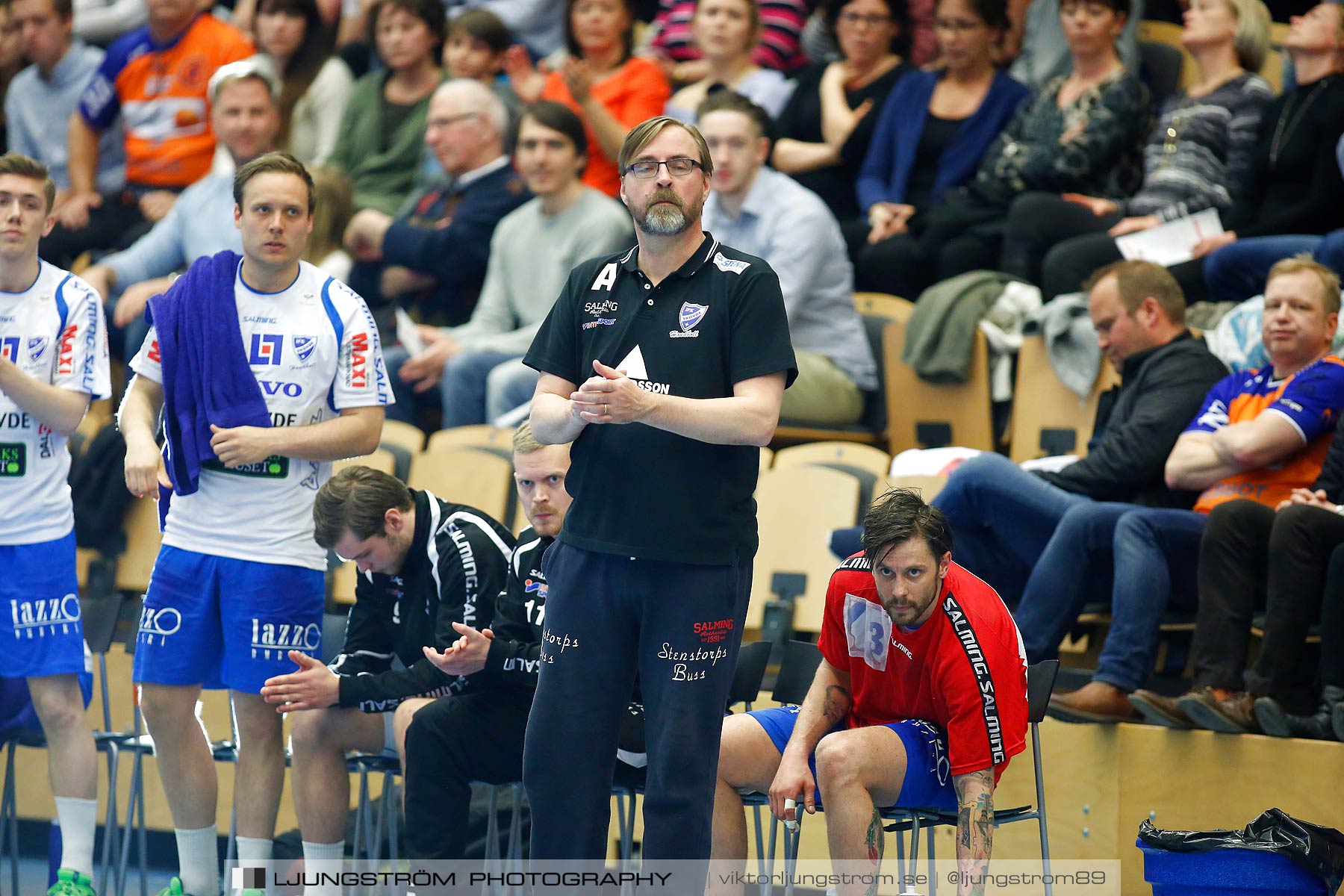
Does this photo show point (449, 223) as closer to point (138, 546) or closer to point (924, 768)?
point (138, 546)

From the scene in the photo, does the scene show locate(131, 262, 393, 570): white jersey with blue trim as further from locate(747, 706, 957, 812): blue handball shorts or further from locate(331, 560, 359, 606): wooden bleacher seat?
locate(331, 560, 359, 606): wooden bleacher seat

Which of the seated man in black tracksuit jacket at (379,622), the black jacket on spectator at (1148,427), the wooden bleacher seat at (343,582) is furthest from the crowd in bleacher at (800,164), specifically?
the seated man in black tracksuit jacket at (379,622)

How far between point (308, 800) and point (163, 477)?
2.70 feet

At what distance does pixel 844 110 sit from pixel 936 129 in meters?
0.44

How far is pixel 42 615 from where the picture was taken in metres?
3.88

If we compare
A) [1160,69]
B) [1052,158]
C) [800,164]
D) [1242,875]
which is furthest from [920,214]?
[1242,875]

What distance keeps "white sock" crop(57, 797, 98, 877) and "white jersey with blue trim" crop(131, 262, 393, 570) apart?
72cm

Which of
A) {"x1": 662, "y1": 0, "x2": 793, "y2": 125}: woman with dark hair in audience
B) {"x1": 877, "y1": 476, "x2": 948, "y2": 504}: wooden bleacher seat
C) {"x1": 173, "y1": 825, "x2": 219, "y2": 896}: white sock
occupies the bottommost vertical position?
{"x1": 173, "y1": 825, "x2": 219, "y2": 896}: white sock

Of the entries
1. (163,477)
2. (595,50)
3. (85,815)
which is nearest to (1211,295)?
(595,50)

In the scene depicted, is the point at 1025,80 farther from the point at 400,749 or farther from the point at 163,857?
the point at 163,857

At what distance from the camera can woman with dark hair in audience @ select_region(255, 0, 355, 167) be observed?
7.02 m

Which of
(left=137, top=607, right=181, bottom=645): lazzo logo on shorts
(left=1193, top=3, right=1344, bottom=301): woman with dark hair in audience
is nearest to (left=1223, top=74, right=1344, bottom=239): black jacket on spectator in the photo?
(left=1193, top=3, right=1344, bottom=301): woman with dark hair in audience

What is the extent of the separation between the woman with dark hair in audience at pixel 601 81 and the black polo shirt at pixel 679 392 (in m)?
3.40

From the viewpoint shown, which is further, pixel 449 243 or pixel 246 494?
pixel 449 243
